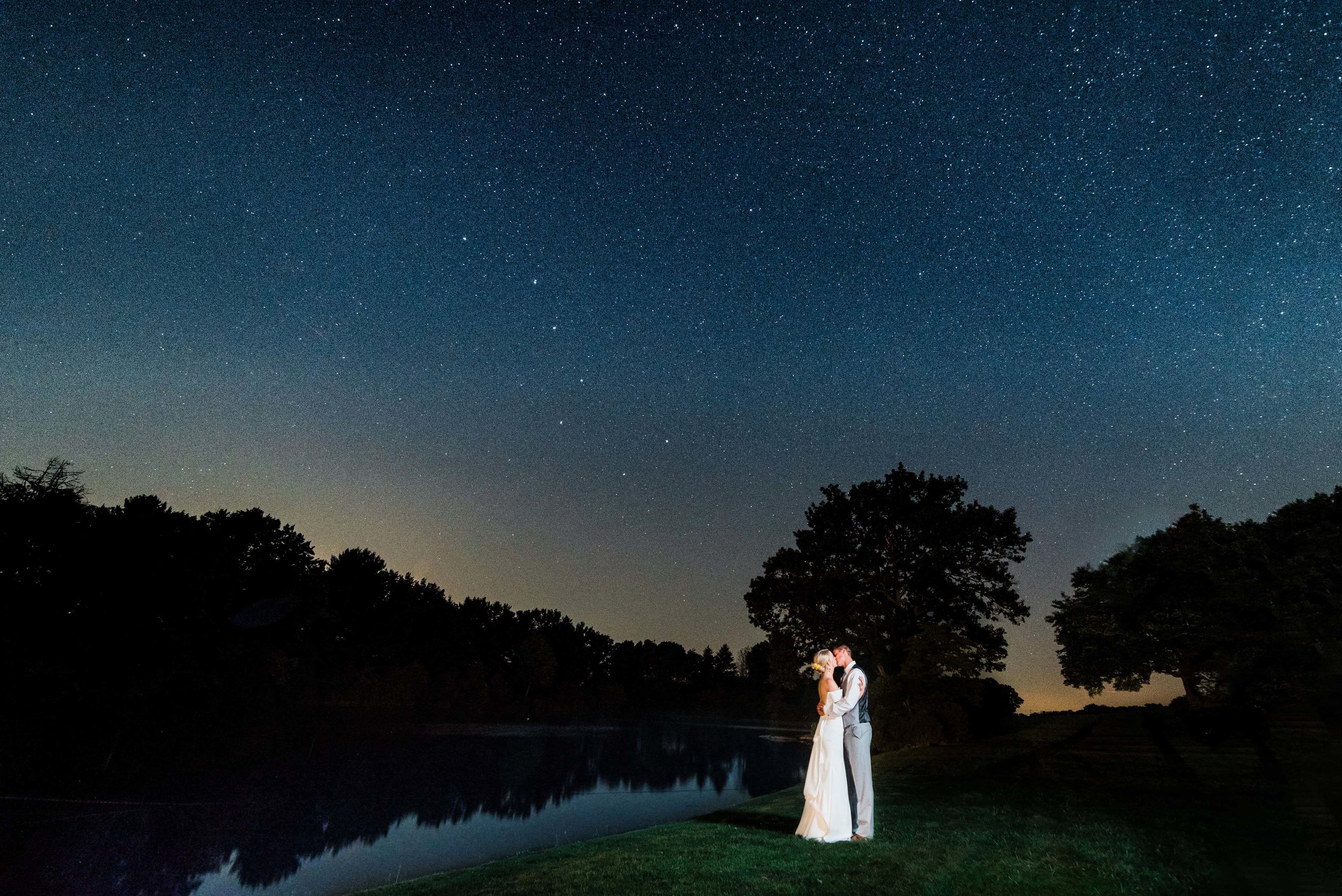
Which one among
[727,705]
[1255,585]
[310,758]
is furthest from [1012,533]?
[727,705]

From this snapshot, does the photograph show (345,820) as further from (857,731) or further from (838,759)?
(857,731)

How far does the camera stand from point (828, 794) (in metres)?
10.9

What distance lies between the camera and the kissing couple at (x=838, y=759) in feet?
35.6

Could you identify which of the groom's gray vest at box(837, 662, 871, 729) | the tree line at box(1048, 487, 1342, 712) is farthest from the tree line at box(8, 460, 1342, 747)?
the groom's gray vest at box(837, 662, 871, 729)

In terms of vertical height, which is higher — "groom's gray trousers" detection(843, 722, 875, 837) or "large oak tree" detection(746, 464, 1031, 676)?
"large oak tree" detection(746, 464, 1031, 676)

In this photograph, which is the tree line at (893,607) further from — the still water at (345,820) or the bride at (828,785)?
the bride at (828,785)

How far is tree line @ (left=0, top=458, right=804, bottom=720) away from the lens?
33.5 m

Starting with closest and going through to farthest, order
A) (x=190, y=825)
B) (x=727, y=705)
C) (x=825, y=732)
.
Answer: (x=825, y=732) → (x=190, y=825) → (x=727, y=705)

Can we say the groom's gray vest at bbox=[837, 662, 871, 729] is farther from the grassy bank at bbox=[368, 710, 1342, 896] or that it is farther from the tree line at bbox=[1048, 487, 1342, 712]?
the tree line at bbox=[1048, 487, 1342, 712]

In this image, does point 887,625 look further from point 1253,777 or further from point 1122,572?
point 1253,777

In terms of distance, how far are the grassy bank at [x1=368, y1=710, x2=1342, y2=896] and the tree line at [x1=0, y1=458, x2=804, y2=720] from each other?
22.8 m

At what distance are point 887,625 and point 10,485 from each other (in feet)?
147

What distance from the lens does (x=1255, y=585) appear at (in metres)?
27.6

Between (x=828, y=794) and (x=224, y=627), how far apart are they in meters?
44.5
